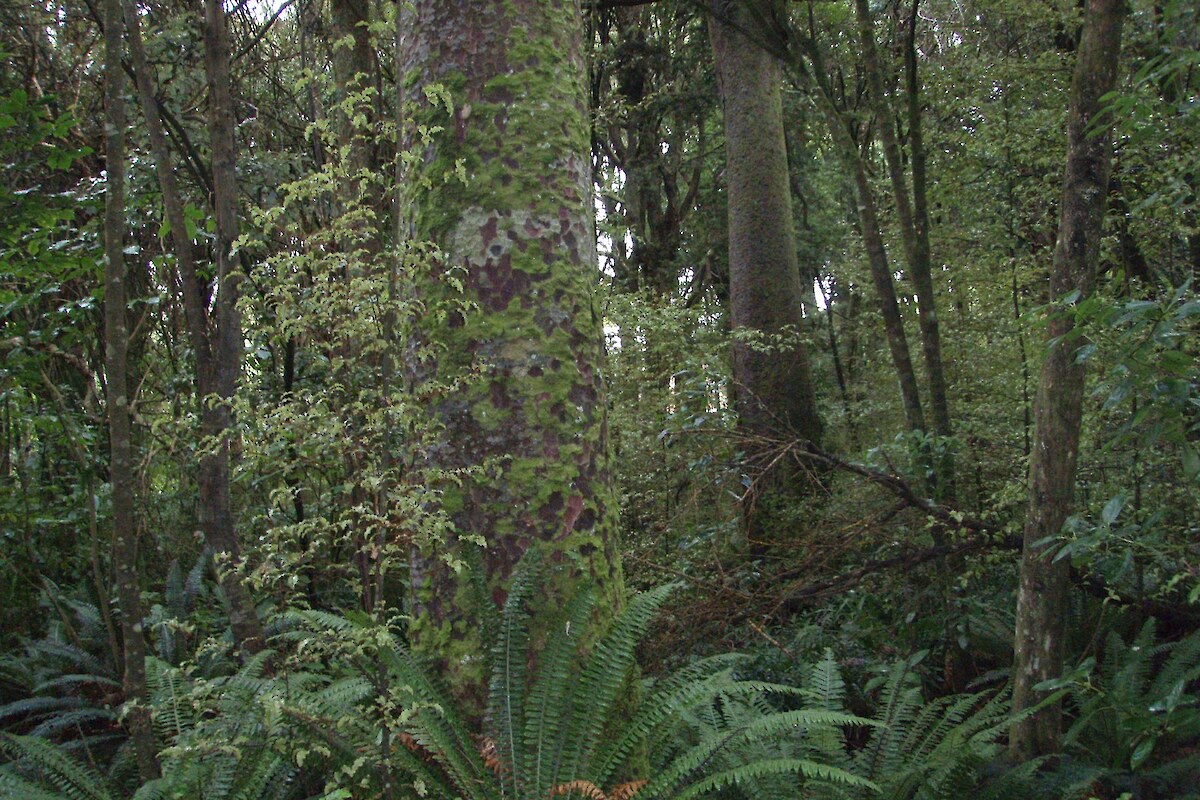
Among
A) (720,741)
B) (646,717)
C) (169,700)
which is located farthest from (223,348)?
(720,741)

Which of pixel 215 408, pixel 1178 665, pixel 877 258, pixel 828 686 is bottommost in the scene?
pixel 1178 665

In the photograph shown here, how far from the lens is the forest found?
2828 millimetres

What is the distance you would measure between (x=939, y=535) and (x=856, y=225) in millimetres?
12937

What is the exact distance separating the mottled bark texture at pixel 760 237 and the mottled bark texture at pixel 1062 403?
4113 mm

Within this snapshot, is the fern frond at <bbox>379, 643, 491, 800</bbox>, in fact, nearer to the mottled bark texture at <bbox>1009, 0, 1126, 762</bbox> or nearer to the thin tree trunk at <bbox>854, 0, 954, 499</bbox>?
the mottled bark texture at <bbox>1009, 0, 1126, 762</bbox>

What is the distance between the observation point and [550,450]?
303cm

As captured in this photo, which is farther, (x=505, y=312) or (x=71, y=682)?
(x=71, y=682)

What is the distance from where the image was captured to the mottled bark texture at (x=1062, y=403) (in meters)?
3.65

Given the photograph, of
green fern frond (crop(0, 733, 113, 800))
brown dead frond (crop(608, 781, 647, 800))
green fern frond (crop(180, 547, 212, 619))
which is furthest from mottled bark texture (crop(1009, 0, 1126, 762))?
green fern frond (crop(180, 547, 212, 619))

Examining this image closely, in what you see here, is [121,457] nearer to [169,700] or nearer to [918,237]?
[169,700]

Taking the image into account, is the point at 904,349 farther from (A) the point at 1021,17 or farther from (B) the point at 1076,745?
(A) the point at 1021,17

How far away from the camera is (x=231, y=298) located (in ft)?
13.5

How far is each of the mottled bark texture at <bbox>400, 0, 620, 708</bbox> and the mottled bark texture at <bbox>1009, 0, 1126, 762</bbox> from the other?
1.91 metres

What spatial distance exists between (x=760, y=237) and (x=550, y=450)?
605cm
